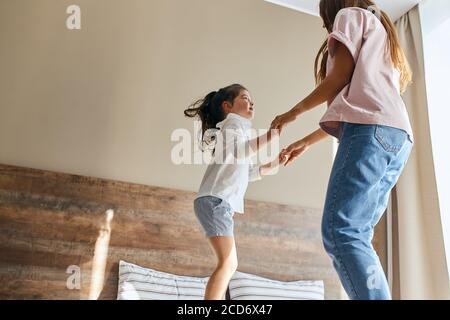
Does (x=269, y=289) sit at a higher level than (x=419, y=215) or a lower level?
lower

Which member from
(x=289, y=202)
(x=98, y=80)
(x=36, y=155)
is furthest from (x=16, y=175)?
(x=289, y=202)

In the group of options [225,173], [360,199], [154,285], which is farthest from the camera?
[154,285]

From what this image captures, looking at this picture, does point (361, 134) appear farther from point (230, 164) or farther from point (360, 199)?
point (230, 164)

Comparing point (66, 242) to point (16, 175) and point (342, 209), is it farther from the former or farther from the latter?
point (342, 209)

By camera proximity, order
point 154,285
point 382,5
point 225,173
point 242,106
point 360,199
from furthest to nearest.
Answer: point 382,5
point 154,285
point 242,106
point 225,173
point 360,199

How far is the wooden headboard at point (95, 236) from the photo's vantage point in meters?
1.85

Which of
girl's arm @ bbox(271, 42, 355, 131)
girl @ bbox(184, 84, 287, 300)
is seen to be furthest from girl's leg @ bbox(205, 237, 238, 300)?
girl's arm @ bbox(271, 42, 355, 131)

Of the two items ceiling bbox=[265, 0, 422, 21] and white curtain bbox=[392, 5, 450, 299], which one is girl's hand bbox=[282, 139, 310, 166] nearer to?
white curtain bbox=[392, 5, 450, 299]

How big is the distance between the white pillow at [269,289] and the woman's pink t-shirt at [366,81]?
921mm

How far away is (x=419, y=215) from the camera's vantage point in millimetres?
2342

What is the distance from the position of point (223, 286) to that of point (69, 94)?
3.66ft

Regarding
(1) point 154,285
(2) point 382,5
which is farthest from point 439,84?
(1) point 154,285

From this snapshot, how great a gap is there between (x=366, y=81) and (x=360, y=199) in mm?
318

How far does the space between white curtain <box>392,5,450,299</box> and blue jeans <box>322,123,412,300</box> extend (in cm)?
114
